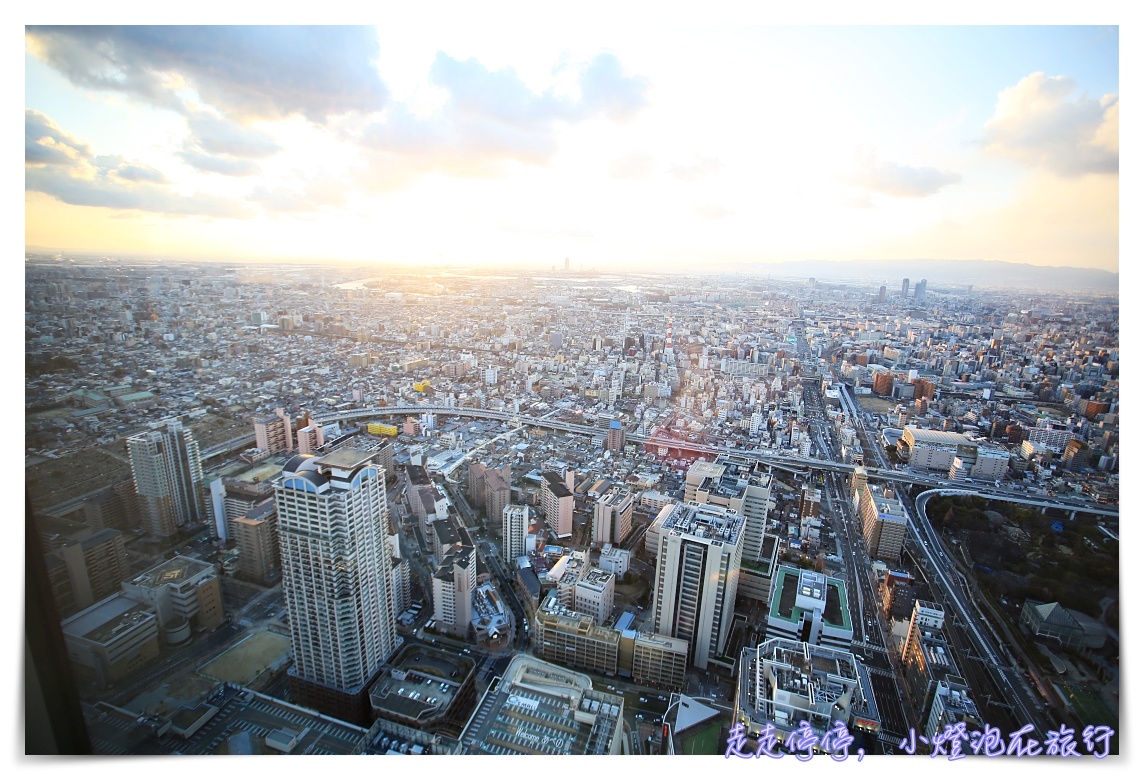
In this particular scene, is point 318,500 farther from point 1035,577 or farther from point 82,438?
point 1035,577

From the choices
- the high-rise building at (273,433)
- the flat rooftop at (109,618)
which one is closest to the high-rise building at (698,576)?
the flat rooftop at (109,618)

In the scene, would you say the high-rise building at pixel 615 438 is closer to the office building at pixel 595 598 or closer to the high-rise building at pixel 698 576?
the office building at pixel 595 598

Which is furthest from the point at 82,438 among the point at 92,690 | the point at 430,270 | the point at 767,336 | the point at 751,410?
the point at 767,336

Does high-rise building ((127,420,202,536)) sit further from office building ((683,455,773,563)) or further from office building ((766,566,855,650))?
office building ((766,566,855,650))

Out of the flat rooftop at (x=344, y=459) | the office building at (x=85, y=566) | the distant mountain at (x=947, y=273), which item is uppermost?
the distant mountain at (x=947, y=273)

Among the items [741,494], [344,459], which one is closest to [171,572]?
[344,459]

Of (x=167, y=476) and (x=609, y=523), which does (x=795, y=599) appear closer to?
(x=609, y=523)

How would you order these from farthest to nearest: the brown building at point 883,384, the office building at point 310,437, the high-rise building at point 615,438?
the high-rise building at point 615,438 < the brown building at point 883,384 < the office building at point 310,437
